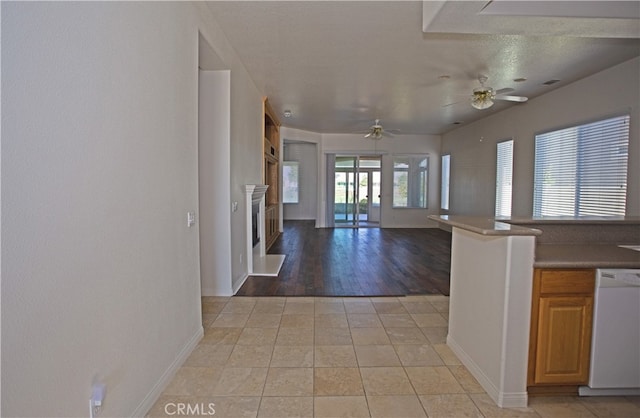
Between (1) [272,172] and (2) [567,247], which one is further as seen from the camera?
(1) [272,172]

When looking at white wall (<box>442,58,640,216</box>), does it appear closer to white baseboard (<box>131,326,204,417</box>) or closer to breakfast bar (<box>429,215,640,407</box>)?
breakfast bar (<box>429,215,640,407</box>)

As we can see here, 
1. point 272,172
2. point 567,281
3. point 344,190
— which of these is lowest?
point 567,281

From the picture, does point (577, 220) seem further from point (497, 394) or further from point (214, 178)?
point (214, 178)

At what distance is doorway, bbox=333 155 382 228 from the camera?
10578mm

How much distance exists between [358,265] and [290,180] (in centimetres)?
683

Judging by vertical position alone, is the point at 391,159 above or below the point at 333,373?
above

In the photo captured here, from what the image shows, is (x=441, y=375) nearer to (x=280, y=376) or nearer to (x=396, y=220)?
(x=280, y=376)

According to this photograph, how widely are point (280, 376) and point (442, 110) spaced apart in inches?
241

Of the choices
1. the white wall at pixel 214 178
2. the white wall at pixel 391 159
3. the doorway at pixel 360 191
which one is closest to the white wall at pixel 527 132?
the white wall at pixel 391 159

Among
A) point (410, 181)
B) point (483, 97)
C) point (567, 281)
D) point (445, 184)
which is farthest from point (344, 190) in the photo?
point (567, 281)

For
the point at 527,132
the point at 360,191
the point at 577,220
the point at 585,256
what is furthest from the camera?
the point at 360,191

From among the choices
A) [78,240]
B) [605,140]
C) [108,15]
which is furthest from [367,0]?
[605,140]

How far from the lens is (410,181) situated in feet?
Result: 32.9

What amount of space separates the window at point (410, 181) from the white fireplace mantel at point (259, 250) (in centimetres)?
528
